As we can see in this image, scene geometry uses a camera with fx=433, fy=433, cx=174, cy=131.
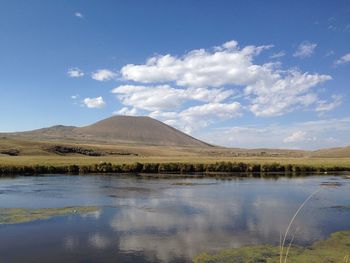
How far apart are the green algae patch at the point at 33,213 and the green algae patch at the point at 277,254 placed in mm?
10625

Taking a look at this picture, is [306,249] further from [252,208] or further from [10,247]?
[10,247]

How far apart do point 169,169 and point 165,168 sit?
57 centimetres

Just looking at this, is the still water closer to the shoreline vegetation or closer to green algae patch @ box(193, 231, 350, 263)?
green algae patch @ box(193, 231, 350, 263)

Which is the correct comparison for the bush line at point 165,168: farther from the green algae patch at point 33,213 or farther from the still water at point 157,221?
the green algae patch at point 33,213

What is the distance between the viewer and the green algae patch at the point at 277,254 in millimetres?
15242

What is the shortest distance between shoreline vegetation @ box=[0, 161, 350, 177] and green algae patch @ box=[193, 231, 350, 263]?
118 ft

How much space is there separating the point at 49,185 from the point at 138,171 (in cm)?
1883

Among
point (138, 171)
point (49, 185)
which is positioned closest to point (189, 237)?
point (49, 185)

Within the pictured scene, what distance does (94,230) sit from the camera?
19781 millimetres

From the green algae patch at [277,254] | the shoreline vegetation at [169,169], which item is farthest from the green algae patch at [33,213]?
the shoreline vegetation at [169,169]

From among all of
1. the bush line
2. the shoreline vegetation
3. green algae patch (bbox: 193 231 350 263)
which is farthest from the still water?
the shoreline vegetation

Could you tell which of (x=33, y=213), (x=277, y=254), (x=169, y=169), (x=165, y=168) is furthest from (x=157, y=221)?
(x=169, y=169)

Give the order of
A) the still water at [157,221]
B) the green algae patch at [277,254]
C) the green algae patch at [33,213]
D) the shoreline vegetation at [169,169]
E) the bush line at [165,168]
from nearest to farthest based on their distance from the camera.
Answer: the green algae patch at [277,254] < the still water at [157,221] < the green algae patch at [33,213] < the bush line at [165,168] < the shoreline vegetation at [169,169]

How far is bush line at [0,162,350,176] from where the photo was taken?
170 ft
